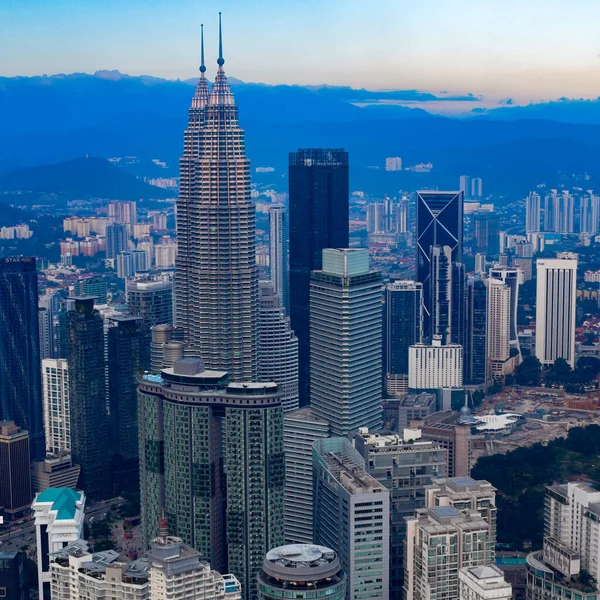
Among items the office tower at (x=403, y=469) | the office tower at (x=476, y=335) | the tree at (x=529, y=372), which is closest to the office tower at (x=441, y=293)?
the office tower at (x=476, y=335)

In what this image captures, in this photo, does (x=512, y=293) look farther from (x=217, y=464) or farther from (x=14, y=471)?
(x=217, y=464)

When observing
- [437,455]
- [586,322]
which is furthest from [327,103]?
[437,455]

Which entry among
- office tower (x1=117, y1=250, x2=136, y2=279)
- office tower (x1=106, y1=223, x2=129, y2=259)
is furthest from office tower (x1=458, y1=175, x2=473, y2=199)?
office tower (x1=117, y1=250, x2=136, y2=279)

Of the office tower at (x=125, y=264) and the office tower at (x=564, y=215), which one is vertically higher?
the office tower at (x=564, y=215)

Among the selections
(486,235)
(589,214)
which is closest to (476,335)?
(486,235)

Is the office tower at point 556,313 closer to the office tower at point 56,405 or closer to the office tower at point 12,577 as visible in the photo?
the office tower at point 56,405

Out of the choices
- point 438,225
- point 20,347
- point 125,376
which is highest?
point 438,225
